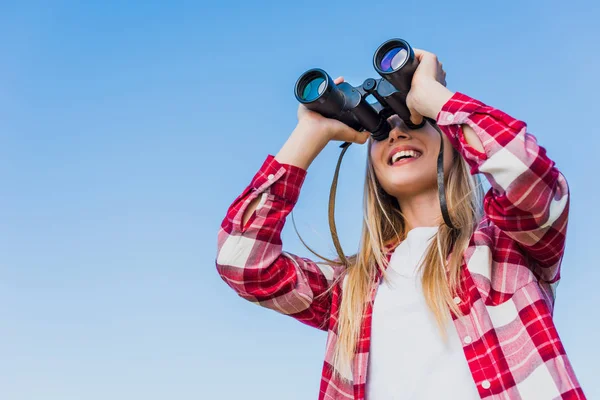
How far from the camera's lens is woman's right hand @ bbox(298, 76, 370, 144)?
2009 mm

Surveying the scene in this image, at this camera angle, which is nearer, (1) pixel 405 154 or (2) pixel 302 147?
(2) pixel 302 147

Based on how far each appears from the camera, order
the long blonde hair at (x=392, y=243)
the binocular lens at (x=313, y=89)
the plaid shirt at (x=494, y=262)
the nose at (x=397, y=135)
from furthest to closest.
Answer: the nose at (x=397, y=135)
the binocular lens at (x=313, y=89)
the long blonde hair at (x=392, y=243)
the plaid shirt at (x=494, y=262)

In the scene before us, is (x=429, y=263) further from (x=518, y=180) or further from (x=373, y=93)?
(x=373, y=93)

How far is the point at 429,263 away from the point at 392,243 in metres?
0.27

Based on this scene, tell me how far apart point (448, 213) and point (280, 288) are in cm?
53

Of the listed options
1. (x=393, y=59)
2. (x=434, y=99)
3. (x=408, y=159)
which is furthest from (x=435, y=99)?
(x=408, y=159)

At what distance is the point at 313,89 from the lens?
79.4 inches

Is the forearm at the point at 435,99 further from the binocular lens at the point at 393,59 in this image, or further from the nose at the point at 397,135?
the nose at the point at 397,135

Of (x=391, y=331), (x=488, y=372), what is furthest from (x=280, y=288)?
(x=488, y=372)

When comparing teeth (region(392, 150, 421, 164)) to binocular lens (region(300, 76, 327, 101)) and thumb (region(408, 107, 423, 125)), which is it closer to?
thumb (region(408, 107, 423, 125))

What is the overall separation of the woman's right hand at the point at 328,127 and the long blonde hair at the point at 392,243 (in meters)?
0.14

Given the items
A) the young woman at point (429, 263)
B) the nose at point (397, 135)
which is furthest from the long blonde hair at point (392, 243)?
the nose at point (397, 135)

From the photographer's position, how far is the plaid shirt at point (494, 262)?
1.54 metres

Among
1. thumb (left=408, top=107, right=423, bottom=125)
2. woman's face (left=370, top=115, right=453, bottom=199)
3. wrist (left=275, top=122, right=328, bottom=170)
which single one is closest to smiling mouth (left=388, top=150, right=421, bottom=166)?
woman's face (left=370, top=115, right=453, bottom=199)
